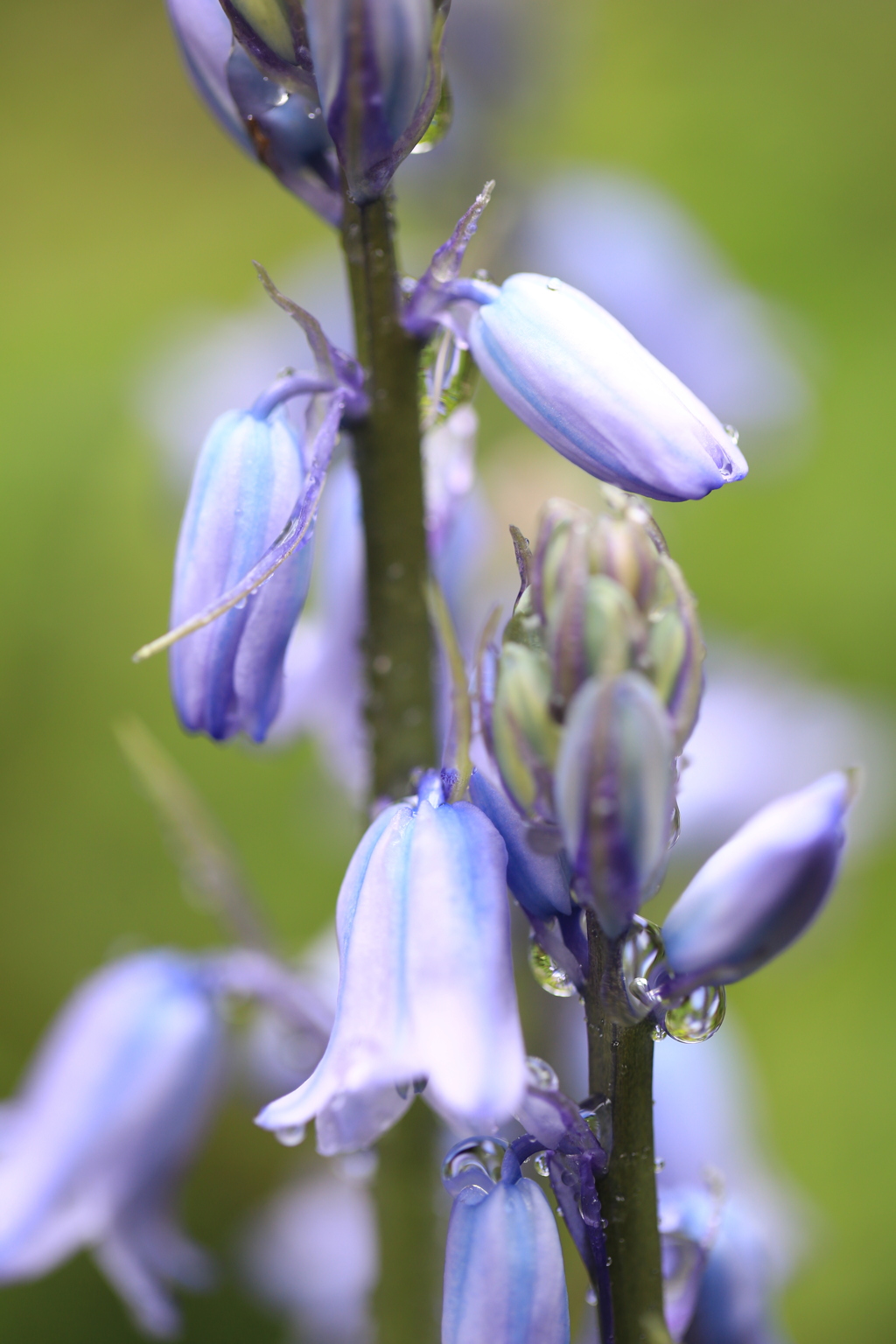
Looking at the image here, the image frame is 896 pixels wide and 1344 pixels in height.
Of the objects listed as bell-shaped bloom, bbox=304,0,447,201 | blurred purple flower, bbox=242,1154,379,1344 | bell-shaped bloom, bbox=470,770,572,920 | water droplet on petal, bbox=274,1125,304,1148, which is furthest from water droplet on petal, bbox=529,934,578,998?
blurred purple flower, bbox=242,1154,379,1344

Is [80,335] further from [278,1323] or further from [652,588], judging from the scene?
[652,588]

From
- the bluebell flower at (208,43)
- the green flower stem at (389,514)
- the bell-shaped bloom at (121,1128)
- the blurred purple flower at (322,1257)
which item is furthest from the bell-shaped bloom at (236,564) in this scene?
the blurred purple flower at (322,1257)

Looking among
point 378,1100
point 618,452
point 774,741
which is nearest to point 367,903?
point 378,1100

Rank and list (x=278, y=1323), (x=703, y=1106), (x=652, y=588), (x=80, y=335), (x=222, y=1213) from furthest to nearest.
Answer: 1. (x=80, y=335)
2. (x=222, y=1213)
3. (x=278, y=1323)
4. (x=703, y=1106)
5. (x=652, y=588)

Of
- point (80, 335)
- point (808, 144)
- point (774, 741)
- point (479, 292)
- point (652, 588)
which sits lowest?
point (774, 741)

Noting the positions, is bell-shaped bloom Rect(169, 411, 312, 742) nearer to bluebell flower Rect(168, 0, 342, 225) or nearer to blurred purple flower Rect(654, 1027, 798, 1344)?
bluebell flower Rect(168, 0, 342, 225)

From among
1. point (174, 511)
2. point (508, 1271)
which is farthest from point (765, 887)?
point (174, 511)
